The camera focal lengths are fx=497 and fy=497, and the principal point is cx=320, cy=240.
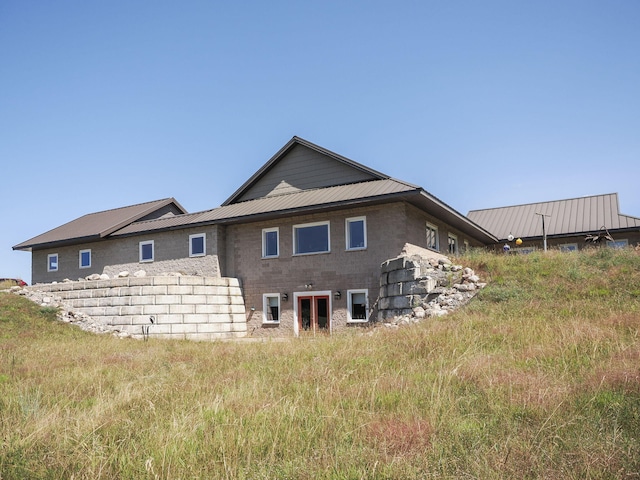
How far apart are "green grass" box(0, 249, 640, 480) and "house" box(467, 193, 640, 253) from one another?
2028 centimetres

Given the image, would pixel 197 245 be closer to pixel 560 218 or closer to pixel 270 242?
pixel 270 242

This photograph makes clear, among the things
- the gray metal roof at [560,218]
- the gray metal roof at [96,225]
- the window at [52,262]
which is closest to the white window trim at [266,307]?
the gray metal roof at [96,225]

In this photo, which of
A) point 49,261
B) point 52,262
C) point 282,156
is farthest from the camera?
point 49,261

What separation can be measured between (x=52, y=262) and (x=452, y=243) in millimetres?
24442

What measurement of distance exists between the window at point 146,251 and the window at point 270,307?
749cm

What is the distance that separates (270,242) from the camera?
911 inches

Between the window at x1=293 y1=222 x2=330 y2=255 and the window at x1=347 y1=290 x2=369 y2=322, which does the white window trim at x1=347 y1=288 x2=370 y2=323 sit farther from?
the window at x1=293 y1=222 x2=330 y2=255

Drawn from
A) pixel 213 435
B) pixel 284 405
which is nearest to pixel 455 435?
pixel 284 405

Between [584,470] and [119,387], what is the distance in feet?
20.6

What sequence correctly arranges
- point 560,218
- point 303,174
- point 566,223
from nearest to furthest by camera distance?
point 303,174
point 566,223
point 560,218

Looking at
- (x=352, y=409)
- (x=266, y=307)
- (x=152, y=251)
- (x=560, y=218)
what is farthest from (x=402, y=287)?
(x=560, y=218)

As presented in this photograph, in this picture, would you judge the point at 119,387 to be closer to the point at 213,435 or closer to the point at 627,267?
the point at 213,435

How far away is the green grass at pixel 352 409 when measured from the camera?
4320 millimetres

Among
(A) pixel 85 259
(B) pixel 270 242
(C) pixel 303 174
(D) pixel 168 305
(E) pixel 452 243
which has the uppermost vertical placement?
(C) pixel 303 174
